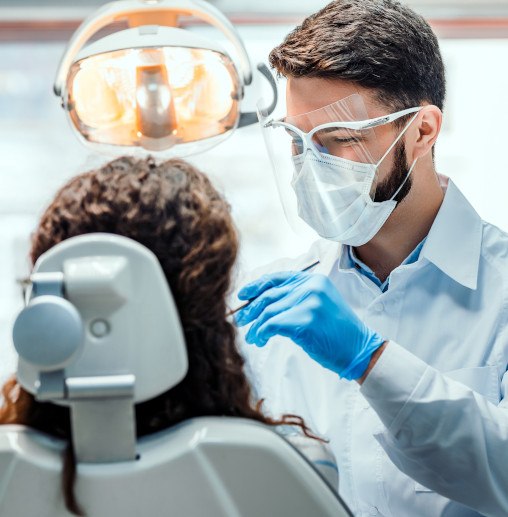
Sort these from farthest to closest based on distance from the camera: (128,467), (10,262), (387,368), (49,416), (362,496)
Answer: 1. (10,262)
2. (362,496)
3. (387,368)
4. (49,416)
5. (128,467)

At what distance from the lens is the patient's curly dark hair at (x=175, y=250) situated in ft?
3.83

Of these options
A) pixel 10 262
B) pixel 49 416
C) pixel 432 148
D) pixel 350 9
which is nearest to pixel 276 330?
pixel 49 416

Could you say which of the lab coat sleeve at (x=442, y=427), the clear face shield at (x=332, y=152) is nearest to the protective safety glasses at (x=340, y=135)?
the clear face shield at (x=332, y=152)

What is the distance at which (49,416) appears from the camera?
1.18 m

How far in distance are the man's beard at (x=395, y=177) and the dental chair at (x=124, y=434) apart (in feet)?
3.20

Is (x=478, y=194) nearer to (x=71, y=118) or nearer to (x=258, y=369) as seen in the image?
(x=258, y=369)

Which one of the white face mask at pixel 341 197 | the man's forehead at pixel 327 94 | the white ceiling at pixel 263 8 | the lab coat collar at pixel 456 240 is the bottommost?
the lab coat collar at pixel 456 240

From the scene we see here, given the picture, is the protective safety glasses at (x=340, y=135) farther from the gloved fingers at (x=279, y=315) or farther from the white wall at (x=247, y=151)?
the white wall at (x=247, y=151)

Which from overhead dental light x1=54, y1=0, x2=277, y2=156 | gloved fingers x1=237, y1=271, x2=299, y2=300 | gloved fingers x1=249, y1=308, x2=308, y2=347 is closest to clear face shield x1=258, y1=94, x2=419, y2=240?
overhead dental light x1=54, y1=0, x2=277, y2=156

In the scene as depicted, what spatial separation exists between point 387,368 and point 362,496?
17.6 inches

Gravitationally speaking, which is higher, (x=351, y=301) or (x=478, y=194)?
(x=351, y=301)

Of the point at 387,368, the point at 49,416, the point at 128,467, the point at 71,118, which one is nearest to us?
the point at 128,467

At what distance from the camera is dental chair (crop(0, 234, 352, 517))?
3.37ft

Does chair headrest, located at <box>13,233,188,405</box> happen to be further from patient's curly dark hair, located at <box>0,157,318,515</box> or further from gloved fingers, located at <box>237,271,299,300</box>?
gloved fingers, located at <box>237,271,299,300</box>
